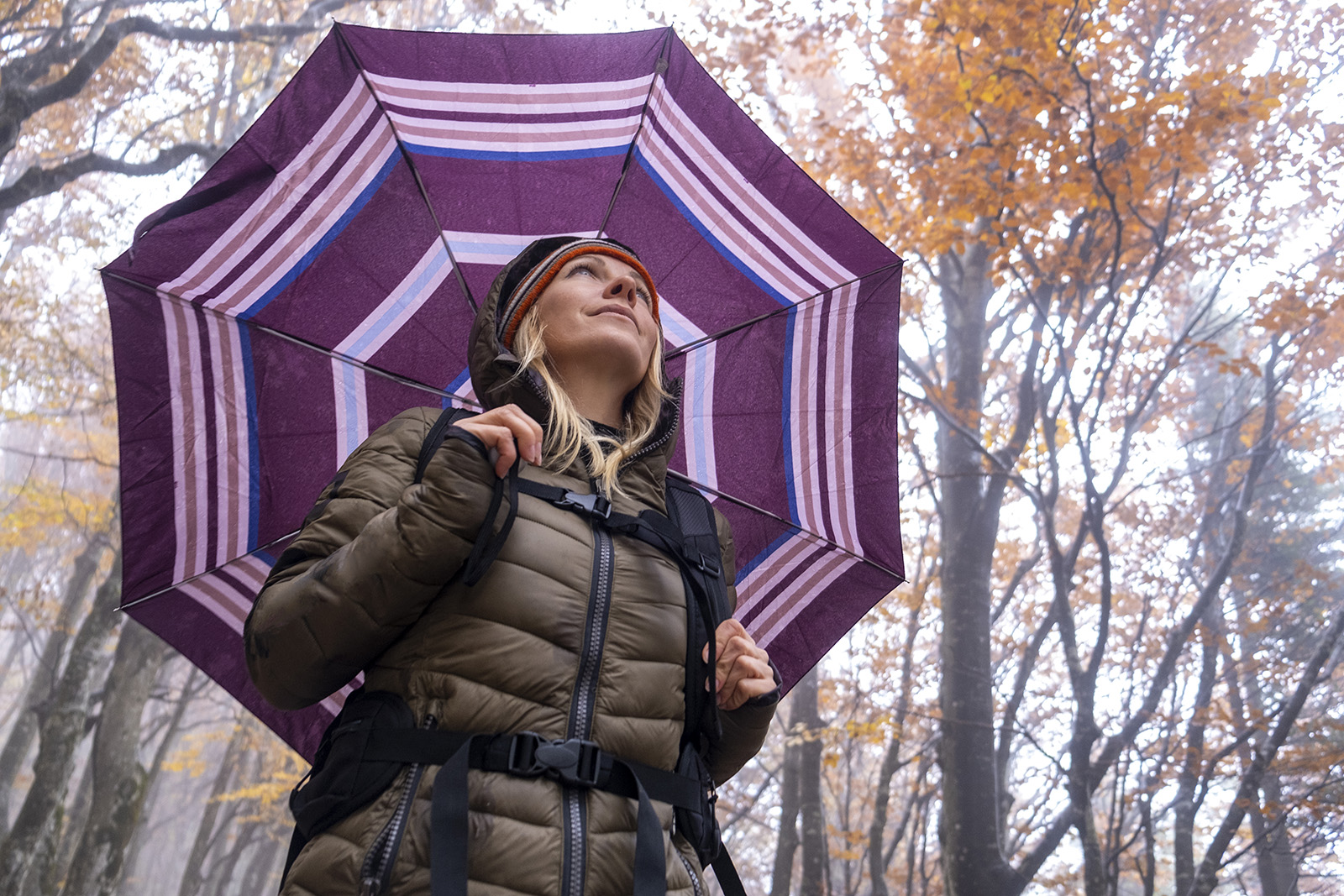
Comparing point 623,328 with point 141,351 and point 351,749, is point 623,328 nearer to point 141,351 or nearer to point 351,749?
point 351,749

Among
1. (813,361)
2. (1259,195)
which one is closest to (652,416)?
(813,361)

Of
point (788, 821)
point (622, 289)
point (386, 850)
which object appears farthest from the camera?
point (788, 821)

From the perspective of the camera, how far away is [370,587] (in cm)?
170

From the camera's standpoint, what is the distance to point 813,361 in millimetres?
3217

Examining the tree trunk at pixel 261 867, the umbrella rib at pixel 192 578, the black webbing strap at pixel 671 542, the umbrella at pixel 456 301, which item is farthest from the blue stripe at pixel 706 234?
the tree trunk at pixel 261 867

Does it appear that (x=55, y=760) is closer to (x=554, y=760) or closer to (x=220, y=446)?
(x=220, y=446)

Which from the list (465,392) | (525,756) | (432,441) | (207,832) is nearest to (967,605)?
(465,392)

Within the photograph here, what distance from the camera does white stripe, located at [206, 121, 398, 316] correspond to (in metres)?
2.73

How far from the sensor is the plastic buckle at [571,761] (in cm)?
164

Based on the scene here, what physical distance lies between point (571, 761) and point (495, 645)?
28 centimetres

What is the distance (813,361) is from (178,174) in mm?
10557

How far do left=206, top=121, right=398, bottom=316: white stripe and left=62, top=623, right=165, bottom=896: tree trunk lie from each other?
716 cm

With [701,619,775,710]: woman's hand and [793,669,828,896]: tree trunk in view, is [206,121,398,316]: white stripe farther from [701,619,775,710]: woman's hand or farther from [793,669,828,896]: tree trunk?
[793,669,828,896]: tree trunk

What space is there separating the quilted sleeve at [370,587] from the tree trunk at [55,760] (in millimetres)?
7865
